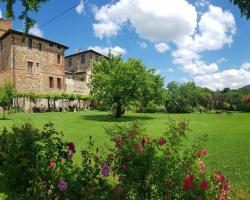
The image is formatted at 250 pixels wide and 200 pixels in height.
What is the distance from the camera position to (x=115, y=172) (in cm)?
388

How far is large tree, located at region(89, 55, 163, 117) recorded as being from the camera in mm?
25094

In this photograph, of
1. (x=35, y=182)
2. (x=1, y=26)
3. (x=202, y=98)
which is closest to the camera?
(x=35, y=182)

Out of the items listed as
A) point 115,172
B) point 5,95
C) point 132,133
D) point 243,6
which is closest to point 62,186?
point 115,172

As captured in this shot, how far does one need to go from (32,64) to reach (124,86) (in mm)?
19203

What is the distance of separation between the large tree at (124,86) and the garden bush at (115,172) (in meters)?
20.4

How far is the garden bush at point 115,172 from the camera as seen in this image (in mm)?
3246

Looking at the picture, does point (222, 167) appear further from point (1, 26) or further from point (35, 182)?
point (1, 26)

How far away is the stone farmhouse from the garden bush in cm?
3092

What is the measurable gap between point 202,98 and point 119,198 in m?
52.1

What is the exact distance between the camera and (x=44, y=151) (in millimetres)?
4328

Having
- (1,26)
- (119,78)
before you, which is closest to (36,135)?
(119,78)

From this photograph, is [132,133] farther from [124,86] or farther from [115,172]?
[124,86]

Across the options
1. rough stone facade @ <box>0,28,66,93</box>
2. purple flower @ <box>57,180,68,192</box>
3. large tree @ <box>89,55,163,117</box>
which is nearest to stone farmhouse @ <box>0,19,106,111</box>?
rough stone facade @ <box>0,28,66,93</box>

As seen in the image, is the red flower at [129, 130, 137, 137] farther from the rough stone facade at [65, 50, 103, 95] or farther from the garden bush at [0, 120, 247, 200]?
the rough stone facade at [65, 50, 103, 95]
